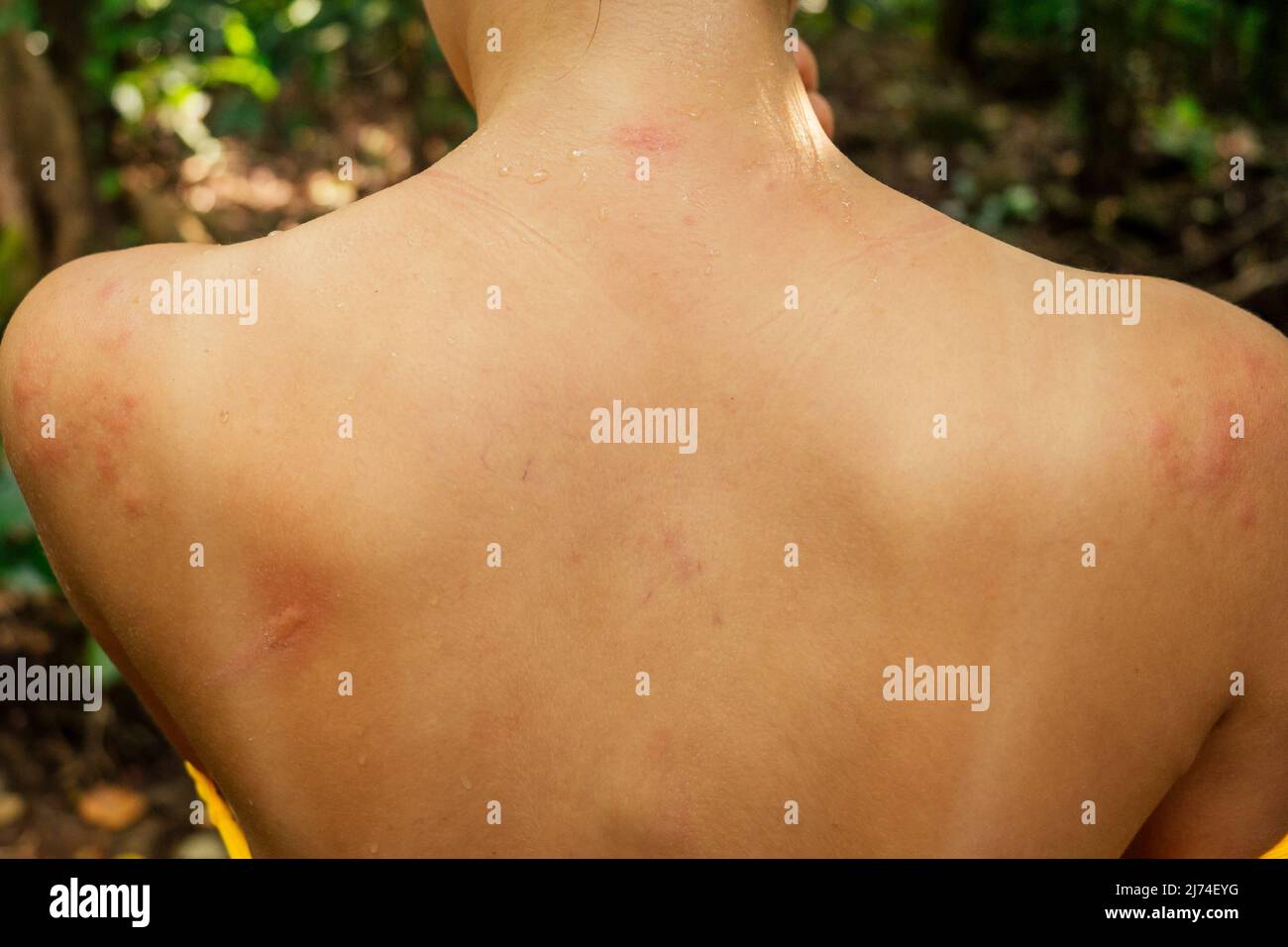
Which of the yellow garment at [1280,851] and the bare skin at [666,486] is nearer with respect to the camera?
the bare skin at [666,486]

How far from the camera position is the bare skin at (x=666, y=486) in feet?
Answer: 3.69

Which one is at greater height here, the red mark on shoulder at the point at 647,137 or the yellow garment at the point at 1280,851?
the red mark on shoulder at the point at 647,137

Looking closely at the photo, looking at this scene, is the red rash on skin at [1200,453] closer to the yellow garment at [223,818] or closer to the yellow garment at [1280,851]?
the yellow garment at [1280,851]

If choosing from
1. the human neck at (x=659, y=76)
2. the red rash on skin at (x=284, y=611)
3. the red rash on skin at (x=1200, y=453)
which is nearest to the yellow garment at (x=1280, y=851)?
the red rash on skin at (x=1200, y=453)

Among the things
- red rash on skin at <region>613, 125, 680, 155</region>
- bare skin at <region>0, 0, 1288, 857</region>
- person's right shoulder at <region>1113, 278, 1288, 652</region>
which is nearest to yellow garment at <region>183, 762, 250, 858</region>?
bare skin at <region>0, 0, 1288, 857</region>

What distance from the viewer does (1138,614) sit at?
3.82 ft

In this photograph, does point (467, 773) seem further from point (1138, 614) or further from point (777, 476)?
point (1138, 614)

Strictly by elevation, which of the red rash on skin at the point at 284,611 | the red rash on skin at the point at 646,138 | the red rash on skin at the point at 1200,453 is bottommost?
the red rash on skin at the point at 284,611

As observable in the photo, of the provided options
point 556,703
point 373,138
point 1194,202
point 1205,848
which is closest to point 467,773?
point 556,703

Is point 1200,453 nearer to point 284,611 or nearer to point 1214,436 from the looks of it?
point 1214,436

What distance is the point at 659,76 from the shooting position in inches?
45.7

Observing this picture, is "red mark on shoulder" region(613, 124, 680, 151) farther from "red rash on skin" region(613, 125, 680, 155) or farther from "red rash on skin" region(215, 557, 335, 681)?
"red rash on skin" region(215, 557, 335, 681)

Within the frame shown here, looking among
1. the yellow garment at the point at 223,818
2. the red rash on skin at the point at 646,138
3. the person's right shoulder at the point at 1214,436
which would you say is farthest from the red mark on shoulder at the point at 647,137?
the yellow garment at the point at 223,818

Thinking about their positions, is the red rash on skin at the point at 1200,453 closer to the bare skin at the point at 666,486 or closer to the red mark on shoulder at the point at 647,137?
the bare skin at the point at 666,486
